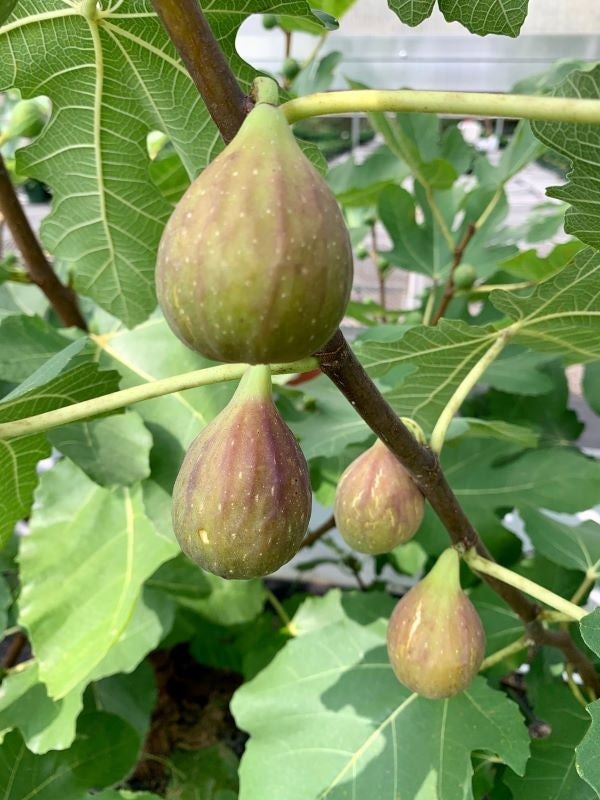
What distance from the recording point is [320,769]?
A: 1115 mm

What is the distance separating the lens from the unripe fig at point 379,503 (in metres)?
0.82

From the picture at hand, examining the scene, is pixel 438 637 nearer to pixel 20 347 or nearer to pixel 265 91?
pixel 265 91

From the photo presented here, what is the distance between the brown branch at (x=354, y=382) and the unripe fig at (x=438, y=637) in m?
0.07

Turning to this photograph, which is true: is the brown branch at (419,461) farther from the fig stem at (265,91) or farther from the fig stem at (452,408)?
the fig stem at (265,91)

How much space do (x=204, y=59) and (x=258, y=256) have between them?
0.19m

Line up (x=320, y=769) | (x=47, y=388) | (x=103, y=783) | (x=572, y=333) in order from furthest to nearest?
(x=103, y=783), (x=320, y=769), (x=572, y=333), (x=47, y=388)

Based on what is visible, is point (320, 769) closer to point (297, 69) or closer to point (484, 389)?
point (484, 389)

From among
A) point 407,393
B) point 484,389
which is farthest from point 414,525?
point 484,389

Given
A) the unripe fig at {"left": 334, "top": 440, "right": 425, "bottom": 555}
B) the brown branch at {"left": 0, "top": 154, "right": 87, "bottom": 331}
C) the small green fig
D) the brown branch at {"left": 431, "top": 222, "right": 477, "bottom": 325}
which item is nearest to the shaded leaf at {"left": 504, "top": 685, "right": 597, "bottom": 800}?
the unripe fig at {"left": 334, "top": 440, "right": 425, "bottom": 555}

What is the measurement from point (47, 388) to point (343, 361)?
0.40 metres

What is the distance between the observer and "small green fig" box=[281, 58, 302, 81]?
2.23 m

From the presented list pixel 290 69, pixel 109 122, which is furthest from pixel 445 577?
pixel 290 69

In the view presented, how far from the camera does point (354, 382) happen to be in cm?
62

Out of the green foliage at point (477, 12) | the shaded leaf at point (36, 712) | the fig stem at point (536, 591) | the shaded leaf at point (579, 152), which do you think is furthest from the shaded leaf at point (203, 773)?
the green foliage at point (477, 12)
